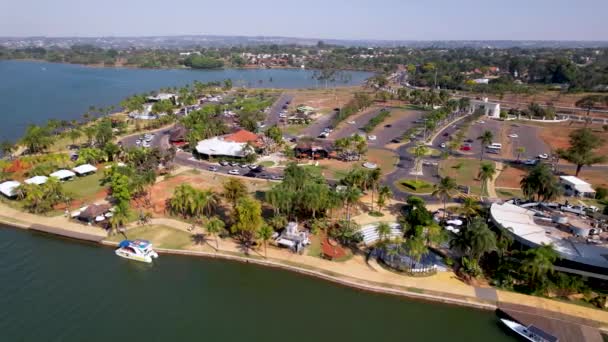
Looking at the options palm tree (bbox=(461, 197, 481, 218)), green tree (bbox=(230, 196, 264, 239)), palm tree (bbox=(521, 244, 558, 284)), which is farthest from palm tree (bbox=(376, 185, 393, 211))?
palm tree (bbox=(521, 244, 558, 284))

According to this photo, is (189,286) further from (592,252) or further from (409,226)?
(592,252)

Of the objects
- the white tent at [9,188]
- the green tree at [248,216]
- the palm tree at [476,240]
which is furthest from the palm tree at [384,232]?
the white tent at [9,188]

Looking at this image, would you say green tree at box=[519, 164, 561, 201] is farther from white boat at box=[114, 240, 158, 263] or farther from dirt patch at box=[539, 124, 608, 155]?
white boat at box=[114, 240, 158, 263]

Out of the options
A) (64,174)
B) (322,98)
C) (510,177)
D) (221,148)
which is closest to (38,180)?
(64,174)

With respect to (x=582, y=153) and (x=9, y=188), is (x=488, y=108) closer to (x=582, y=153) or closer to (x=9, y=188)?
(x=582, y=153)

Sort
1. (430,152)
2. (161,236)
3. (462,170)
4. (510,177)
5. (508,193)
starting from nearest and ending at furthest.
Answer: (161,236)
(508,193)
(510,177)
(462,170)
(430,152)

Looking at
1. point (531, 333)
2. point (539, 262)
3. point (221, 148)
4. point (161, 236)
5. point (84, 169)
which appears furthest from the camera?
point (221, 148)

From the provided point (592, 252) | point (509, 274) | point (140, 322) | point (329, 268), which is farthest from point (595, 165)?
point (140, 322)
